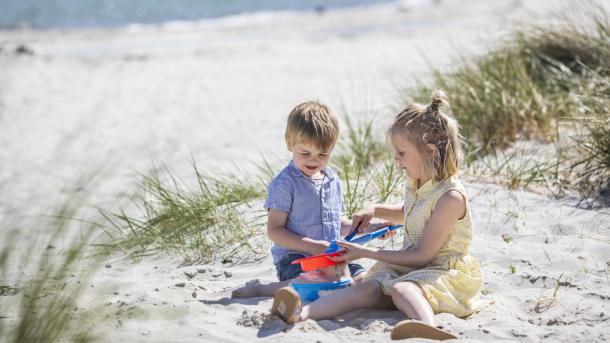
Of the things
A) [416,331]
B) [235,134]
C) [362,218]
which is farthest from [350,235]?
[235,134]

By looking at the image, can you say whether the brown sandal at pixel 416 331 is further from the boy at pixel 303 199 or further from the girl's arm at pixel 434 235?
the boy at pixel 303 199

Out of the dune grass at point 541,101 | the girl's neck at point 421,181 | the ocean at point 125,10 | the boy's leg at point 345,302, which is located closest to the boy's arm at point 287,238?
the boy's leg at point 345,302

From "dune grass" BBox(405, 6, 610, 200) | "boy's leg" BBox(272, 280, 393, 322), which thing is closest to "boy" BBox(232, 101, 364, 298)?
"boy's leg" BBox(272, 280, 393, 322)

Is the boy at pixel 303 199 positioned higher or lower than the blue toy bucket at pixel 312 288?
higher

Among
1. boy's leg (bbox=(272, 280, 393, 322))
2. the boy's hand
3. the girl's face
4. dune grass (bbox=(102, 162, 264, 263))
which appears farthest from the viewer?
dune grass (bbox=(102, 162, 264, 263))

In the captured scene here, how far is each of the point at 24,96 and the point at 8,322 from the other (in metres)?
7.09

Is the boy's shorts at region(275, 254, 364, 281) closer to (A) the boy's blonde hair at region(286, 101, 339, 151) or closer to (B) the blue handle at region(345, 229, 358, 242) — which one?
(B) the blue handle at region(345, 229, 358, 242)

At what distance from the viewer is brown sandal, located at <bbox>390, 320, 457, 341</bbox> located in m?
2.92

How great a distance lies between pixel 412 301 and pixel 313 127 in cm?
84

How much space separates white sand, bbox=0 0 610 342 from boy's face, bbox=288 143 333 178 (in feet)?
2.05

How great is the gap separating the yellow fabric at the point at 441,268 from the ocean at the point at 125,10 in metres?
15.3

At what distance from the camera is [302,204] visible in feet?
11.5

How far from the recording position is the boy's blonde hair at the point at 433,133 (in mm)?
3271

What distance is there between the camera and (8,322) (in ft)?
9.96
